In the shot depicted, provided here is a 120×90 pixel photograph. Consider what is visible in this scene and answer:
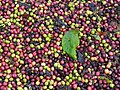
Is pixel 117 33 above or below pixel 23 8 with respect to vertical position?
below

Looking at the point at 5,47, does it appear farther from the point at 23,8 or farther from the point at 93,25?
the point at 93,25

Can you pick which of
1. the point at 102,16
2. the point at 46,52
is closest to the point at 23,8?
the point at 46,52

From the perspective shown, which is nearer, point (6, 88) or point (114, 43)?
point (6, 88)

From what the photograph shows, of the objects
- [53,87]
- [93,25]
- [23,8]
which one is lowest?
[53,87]
